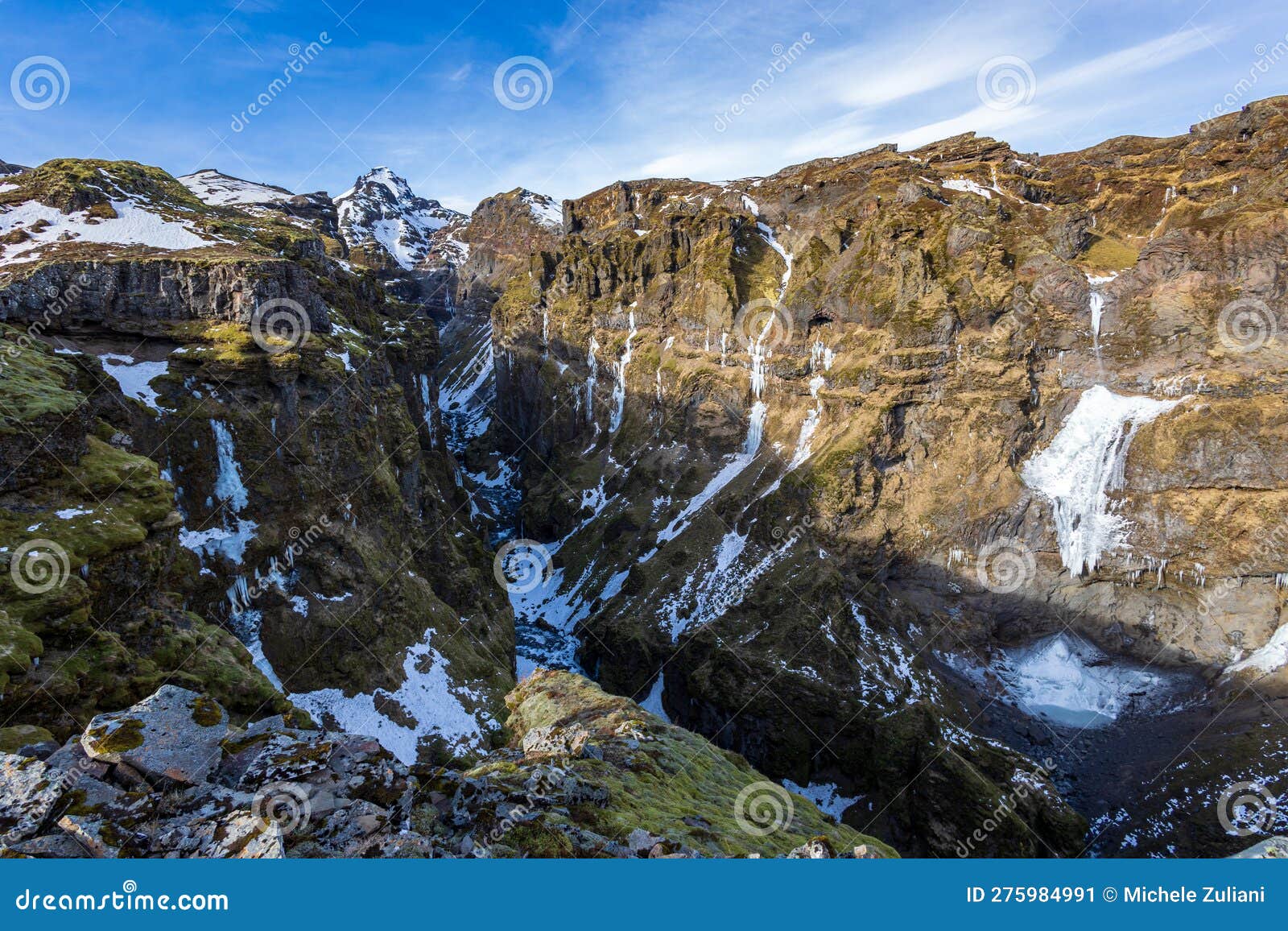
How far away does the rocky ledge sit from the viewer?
7.93 m

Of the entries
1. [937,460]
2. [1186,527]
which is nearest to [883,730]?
[937,460]

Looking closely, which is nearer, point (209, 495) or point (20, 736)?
point (20, 736)

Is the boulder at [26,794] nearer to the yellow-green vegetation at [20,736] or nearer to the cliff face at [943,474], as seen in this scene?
the yellow-green vegetation at [20,736]

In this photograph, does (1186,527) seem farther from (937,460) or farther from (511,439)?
(511,439)

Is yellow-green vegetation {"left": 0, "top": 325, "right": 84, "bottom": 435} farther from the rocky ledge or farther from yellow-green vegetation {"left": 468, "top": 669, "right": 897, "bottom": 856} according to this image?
yellow-green vegetation {"left": 468, "top": 669, "right": 897, "bottom": 856}

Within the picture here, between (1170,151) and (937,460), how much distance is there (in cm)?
7841

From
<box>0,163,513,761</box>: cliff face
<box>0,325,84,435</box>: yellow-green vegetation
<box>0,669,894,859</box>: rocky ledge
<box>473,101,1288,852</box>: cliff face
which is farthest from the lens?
<box>473,101,1288,852</box>: cliff face

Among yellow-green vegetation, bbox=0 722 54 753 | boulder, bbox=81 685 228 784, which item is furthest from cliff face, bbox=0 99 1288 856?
boulder, bbox=81 685 228 784

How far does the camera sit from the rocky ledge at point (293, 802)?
7.93 meters

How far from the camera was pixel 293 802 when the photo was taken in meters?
9.04

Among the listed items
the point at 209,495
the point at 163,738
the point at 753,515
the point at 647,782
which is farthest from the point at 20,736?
the point at 753,515

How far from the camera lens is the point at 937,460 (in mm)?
66312

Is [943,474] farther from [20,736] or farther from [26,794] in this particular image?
[26,794]

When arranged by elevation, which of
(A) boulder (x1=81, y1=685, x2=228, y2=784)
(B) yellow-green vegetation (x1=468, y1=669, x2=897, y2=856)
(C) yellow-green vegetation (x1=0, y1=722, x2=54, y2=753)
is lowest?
(B) yellow-green vegetation (x1=468, y1=669, x2=897, y2=856)
